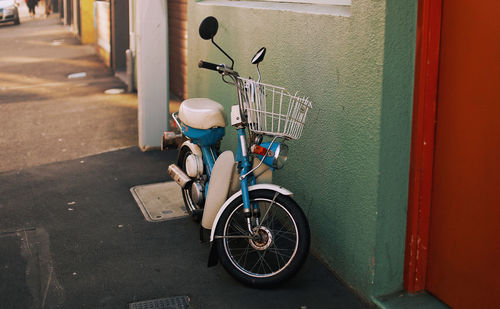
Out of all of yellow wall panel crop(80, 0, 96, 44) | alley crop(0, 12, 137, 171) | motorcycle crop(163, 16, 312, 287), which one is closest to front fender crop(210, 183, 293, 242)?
motorcycle crop(163, 16, 312, 287)

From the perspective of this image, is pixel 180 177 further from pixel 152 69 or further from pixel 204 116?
pixel 152 69

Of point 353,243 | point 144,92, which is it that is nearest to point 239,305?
point 353,243

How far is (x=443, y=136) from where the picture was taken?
3.86 m

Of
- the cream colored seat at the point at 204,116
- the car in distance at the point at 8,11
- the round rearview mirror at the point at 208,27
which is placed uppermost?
the car in distance at the point at 8,11

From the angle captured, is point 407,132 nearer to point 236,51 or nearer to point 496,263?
point 496,263

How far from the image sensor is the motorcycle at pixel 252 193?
430 cm

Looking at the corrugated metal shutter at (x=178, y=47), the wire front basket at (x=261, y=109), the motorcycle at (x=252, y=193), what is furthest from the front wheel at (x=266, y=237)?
the corrugated metal shutter at (x=178, y=47)

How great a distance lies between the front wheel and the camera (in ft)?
14.2

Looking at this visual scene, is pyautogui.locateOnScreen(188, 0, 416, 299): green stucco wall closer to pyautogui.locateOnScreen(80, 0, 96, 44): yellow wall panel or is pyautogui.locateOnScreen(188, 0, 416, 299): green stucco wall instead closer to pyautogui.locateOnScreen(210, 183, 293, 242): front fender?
pyautogui.locateOnScreen(210, 183, 293, 242): front fender

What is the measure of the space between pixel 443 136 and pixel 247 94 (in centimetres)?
128

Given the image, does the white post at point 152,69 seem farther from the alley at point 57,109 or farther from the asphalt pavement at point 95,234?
the alley at point 57,109

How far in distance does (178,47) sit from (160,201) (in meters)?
5.91

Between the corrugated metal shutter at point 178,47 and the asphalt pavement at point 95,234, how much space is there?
1.40 m

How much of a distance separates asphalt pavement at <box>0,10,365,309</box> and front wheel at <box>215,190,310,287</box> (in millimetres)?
128
